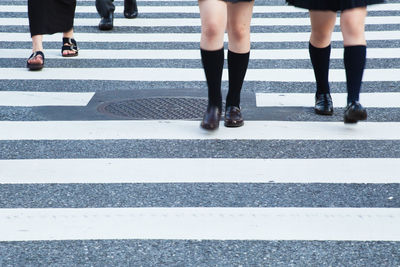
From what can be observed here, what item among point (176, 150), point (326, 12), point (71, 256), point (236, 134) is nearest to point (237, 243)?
point (71, 256)

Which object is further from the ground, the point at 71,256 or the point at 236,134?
the point at 71,256

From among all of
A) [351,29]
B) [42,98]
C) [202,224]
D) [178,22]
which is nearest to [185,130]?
[351,29]

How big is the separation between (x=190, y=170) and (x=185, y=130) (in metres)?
0.88

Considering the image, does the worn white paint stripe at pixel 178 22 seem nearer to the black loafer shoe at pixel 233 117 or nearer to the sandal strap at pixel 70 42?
the sandal strap at pixel 70 42

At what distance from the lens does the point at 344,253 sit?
3.70 m

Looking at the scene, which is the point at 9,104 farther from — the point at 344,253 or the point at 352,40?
the point at 344,253

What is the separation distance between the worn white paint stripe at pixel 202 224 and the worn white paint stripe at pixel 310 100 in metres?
2.31

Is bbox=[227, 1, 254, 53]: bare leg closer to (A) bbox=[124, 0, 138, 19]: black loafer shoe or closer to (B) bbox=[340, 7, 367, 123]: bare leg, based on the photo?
(B) bbox=[340, 7, 367, 123]: bare leg

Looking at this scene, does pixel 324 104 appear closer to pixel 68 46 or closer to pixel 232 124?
pixel 232 124

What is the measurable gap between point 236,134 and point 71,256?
216 cm

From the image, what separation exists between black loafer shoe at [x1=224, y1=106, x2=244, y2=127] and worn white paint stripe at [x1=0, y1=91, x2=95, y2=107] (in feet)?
3.83

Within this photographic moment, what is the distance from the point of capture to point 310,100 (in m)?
6.64

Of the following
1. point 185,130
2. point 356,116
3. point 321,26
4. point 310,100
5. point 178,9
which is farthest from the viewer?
point 178,9

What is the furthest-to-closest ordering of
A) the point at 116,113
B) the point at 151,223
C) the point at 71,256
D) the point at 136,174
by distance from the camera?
the point at 116,113 < the point at 136,174 < the point at 151,223 < the point at 71,256
